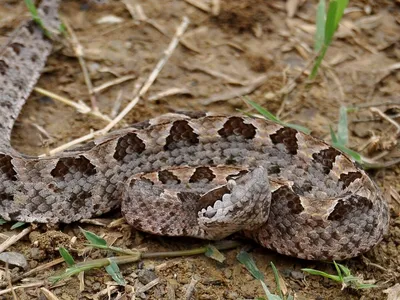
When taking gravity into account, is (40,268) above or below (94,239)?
below

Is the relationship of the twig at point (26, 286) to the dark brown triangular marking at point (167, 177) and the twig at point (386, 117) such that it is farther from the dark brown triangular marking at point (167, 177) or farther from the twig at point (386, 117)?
the twig at point (386, 117)

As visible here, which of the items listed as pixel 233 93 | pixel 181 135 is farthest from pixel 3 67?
pixel 233 93

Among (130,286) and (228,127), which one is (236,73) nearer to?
(228,127)

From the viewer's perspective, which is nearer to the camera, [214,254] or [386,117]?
[214,254]

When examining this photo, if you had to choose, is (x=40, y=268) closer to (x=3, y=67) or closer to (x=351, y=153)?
(x=3, y=67)

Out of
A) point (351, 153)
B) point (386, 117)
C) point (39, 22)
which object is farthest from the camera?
point (39, 22)

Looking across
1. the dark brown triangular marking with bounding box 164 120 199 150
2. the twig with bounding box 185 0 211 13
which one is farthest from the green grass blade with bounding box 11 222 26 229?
the twig with bounding box 185 0 211 13

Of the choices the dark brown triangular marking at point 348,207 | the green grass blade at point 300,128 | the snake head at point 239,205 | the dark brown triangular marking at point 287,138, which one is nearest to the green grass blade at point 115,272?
the snake head at point 239,205
